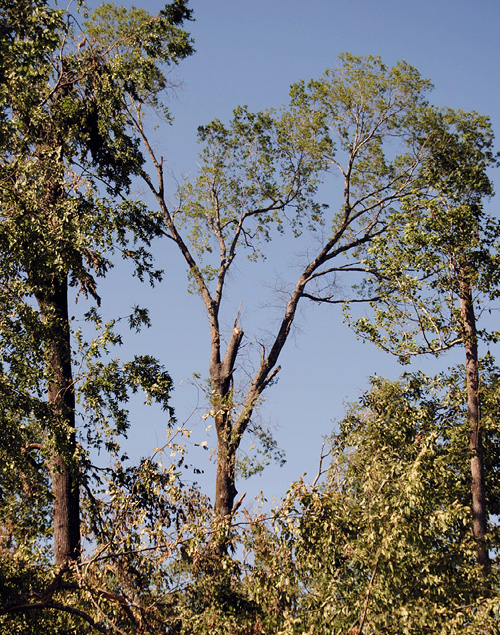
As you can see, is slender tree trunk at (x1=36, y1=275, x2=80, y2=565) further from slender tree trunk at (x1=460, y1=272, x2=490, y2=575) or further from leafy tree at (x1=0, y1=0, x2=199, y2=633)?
slender tree trunk at (x1=460, y1=272, x2=490, y2=575)

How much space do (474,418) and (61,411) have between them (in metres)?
9.12

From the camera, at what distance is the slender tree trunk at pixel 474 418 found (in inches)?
661

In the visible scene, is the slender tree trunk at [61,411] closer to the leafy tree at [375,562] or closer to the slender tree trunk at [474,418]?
the leafy tree at [375,562]

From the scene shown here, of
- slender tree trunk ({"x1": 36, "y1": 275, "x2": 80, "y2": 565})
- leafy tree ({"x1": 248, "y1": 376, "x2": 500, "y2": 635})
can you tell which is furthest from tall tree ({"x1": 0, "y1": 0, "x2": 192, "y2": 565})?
leafy tree ({"x1": 248, "y1": 376, "x2": 500, "y2": 635})

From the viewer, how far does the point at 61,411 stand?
14.7m

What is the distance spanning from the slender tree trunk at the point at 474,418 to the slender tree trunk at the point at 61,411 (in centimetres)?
803

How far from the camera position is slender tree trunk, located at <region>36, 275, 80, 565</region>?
48.7 feet

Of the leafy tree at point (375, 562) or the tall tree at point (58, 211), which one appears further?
the tall tree at point (58, 211)

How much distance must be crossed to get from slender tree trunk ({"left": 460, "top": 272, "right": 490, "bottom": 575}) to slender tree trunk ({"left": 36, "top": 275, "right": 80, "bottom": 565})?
8.03 metres

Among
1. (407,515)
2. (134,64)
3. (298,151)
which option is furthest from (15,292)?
(298,151)

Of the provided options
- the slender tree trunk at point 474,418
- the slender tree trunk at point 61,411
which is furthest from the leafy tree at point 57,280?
the slender tree trunk at point 474,418

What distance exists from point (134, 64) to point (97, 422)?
772 cm

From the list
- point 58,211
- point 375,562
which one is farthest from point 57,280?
point 375,562

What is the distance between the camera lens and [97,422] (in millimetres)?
14992
